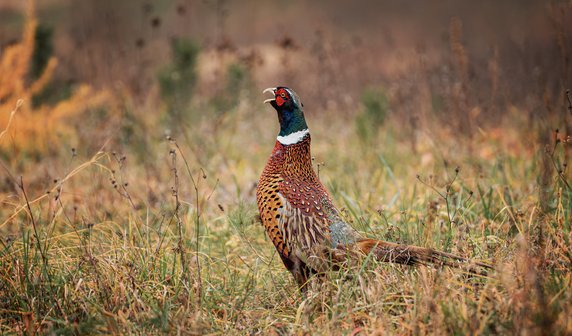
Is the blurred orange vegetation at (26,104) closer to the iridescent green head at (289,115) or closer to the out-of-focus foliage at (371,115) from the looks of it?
the iridescent green head at (289,115)

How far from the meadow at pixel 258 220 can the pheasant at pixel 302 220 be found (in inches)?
3.4

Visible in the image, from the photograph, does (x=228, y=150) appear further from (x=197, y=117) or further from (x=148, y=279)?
(x=148, y=279)

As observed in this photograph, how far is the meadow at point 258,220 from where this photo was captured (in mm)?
2453

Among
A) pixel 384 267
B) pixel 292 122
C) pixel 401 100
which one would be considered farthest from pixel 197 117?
pixel 384 267

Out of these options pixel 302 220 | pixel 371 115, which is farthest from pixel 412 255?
pixel 371 115

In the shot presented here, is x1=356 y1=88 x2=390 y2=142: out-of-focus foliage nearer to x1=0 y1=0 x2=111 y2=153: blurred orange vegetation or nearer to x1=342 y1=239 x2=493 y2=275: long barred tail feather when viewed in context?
x1=0 y1=0 x2=111 y2=153: blurred orange vegetation

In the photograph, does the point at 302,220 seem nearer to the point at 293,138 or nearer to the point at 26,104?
the point at 293,138

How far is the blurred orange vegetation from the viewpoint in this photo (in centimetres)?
516

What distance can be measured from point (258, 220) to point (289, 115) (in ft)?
2.30

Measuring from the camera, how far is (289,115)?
307 cm

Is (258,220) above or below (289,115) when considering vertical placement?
below

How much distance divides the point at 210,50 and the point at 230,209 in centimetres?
432

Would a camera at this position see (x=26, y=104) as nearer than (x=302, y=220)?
No

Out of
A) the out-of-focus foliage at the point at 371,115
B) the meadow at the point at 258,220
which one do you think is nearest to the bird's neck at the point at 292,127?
the meadow at the point at 258,220
